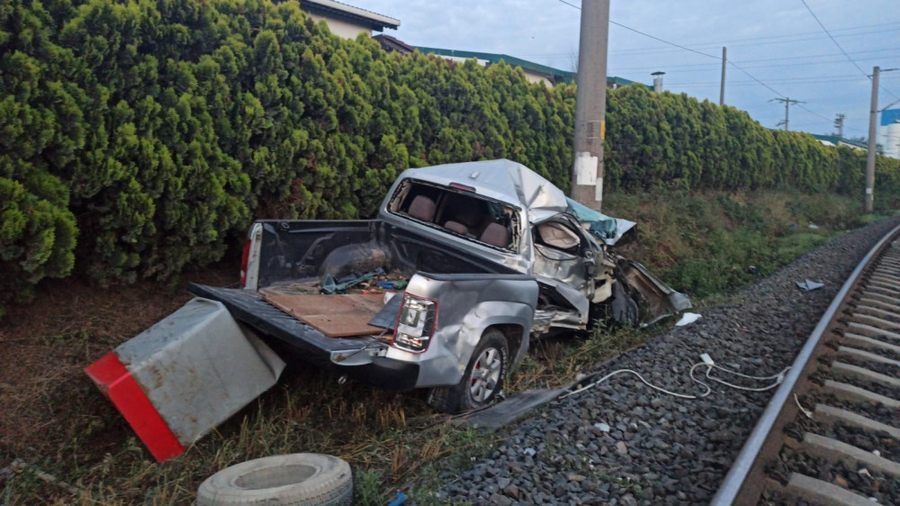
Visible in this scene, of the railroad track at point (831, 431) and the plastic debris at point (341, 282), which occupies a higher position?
the plastic debris at point (341, 282)

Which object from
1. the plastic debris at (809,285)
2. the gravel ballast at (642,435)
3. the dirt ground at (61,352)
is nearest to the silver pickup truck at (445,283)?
the gravel ballast at (642,435)

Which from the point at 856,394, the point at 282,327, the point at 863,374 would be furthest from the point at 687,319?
the point at 282,327

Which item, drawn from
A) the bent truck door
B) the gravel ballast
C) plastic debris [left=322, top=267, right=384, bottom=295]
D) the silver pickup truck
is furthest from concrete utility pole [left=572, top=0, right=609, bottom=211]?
plastic debris [left=322, top=267, right=384, bottom=295]

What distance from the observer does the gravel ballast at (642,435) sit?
3912mm

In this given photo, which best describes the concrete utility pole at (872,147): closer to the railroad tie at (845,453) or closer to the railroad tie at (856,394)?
the railroad tie at (856,394)

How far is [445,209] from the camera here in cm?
716

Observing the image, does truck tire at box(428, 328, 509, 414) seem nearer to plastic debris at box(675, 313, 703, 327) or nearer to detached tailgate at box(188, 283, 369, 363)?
detached tailgate at box(188, 283, 369, 363)

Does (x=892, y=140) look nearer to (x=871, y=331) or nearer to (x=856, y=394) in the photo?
(x=871, y=331)

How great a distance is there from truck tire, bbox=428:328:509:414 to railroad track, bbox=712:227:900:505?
193 cm

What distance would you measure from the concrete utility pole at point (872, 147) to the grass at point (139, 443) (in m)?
30.5

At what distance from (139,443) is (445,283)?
2.28 meters

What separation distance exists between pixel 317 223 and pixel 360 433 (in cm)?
230

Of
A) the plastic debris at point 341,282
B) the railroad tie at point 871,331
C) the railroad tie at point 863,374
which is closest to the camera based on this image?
the railroad tie at point 863,374

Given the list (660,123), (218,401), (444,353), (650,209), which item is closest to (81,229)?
(218,401)
